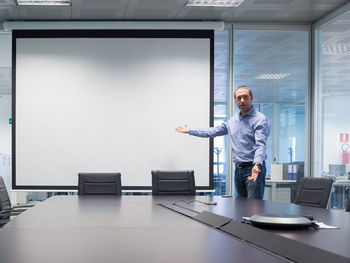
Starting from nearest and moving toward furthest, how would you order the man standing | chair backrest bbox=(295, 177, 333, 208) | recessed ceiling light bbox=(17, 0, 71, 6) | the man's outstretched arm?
chair backrest bbox=(295, 177, 333, 208) < the man standing < the man's outstretched arm < recessed ceiling light bbox=(17, 0, 71, 6)

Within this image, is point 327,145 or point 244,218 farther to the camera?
point 327,145

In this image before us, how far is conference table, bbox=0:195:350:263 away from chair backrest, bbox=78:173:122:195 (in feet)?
3.84

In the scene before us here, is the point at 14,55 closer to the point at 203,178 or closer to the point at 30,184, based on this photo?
the point at 30,184

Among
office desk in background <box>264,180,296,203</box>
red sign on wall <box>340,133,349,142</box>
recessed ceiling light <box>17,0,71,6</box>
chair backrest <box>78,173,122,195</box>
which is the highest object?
recessed ceiling light <box>17,0,71,6</box>

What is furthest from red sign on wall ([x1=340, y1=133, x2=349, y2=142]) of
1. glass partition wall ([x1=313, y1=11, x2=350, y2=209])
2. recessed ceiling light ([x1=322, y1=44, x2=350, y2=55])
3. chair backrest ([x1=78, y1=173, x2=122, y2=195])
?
chair backrest ([x1=78, y1=173, x2=122, y2=195])

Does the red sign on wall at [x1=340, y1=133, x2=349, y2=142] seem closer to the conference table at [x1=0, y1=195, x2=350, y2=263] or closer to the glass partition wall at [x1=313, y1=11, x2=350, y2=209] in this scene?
the glass partition wall at [x1=313, y1=11, x2=350, y2=209]

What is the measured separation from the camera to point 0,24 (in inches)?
233

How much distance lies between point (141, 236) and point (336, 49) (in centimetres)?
461

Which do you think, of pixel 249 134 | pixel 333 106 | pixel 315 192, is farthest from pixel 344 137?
pixel 315 192

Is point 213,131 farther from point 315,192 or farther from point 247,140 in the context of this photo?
point 315,192

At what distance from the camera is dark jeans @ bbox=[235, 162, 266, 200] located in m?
4.17

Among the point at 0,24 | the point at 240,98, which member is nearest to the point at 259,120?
the point at 240,98

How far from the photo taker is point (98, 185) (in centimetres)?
430

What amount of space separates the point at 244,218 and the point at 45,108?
13.2ft
